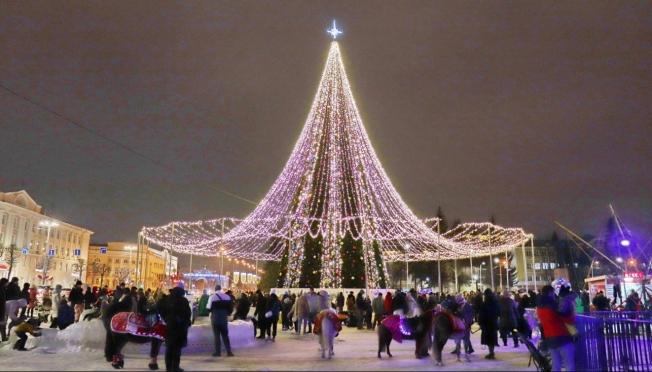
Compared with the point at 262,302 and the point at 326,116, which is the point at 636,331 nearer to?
the point at 262,302

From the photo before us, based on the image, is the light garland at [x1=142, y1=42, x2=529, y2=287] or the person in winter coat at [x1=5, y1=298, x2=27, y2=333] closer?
the person in winter coat at [x1=5, y1=298, x2=27, y2=333]

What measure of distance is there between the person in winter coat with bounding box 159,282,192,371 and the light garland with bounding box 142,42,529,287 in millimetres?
16013

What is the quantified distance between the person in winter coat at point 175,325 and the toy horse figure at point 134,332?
72 cm

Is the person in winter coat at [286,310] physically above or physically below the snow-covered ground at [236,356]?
above

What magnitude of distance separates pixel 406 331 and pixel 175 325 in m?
5.63

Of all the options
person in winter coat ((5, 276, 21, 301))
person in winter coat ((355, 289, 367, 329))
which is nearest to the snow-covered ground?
person in winter coat ((5, 276, 21, 301))

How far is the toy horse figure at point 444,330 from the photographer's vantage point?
1150 cm

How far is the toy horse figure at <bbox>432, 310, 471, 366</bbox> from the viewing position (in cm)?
1150

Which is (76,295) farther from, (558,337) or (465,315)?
(558,337)

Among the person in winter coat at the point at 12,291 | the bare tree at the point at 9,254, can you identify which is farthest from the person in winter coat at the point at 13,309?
the bare tree at the point at 9,254

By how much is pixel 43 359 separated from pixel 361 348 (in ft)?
25.6

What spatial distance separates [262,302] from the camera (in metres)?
17.4

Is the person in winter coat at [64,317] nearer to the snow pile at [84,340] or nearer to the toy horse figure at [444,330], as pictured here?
the snow pile at [84,340]

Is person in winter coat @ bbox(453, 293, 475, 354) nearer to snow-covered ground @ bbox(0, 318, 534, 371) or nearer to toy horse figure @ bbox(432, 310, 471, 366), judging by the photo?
snow-covered ground @ bbox(0, 318, 534, 371)
